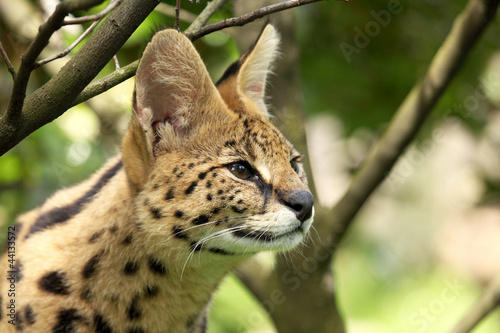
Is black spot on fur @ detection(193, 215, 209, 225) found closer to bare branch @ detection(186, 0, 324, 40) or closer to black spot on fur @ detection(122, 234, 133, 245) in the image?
black spot on fur @ detection(122, 234, 133, 245)

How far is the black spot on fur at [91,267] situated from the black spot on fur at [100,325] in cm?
24

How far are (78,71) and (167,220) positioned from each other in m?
1.34

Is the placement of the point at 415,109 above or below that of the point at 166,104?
below

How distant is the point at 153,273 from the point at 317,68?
281cm

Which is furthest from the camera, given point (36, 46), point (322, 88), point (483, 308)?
point (322, 88)

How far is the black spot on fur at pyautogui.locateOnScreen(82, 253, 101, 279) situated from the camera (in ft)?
11.8

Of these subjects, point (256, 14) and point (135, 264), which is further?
point (135, 264)

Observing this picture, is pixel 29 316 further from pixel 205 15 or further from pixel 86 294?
pixel 205 15

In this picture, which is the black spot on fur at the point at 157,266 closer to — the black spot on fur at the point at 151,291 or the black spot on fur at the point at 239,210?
the black spot on fur at the point at 151,291

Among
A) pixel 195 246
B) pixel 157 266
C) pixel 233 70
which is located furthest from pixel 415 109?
pixel 157 266

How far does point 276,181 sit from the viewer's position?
137 inches

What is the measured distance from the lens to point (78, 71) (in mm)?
2342

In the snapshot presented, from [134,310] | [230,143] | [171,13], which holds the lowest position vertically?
[134,310]

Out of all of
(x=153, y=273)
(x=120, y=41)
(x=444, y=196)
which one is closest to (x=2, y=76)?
(x=153, y=273)
